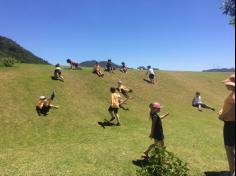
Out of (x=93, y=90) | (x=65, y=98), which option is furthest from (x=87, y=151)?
(x=93, y=90)

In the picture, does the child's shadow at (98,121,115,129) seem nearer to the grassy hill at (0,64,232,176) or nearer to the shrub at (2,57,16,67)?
the grassy hill at (0,64,232,176)

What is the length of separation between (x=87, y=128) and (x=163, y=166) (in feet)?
36.4

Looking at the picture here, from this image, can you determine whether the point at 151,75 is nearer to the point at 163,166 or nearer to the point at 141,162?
the point at 141,162

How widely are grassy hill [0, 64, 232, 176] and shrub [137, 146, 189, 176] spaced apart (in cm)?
172

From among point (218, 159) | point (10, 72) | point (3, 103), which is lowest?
point (218, 159)

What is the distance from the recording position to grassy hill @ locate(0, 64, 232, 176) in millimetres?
15555

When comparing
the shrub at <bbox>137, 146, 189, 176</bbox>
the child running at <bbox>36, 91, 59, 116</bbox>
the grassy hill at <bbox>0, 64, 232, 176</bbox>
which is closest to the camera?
the shrub at <bbox>137, 146, 189, 176</bbox>

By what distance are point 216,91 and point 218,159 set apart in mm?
29248

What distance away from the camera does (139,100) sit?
110 ft

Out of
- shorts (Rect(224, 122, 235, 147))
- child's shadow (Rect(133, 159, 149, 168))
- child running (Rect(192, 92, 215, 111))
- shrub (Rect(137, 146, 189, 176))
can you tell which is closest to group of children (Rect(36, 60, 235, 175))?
child running (Rect(192, 92, 215, 111))

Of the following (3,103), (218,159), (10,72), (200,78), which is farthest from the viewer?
(200,78)

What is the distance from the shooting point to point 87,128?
76.1 ft

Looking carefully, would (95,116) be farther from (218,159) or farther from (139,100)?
(218,159)

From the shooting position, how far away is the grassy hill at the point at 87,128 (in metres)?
15.6
